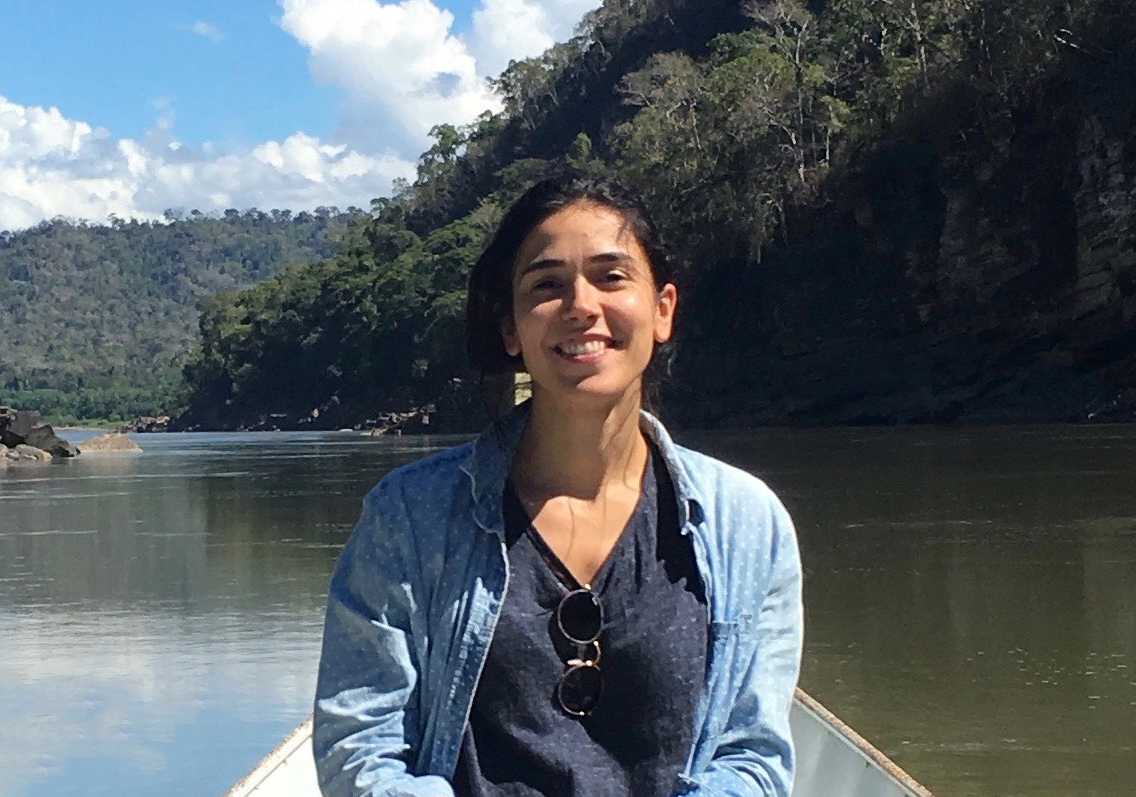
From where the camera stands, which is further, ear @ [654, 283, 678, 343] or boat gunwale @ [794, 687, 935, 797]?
boat gunwale @ [794, 687, 935, 797]

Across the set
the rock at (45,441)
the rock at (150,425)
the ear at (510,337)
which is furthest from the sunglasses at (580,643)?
the rock at (150,425)

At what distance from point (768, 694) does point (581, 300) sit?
60 centimetres

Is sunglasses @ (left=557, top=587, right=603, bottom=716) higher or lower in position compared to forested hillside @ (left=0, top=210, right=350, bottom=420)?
lower

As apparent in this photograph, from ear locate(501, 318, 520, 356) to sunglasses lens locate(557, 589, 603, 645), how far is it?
16.7 inches

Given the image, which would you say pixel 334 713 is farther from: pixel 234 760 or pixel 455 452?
pixel 234 760

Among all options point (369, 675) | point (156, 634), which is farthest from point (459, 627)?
point (156, 634)

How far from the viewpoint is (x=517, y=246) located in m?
2.23

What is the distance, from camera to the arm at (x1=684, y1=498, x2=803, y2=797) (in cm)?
213

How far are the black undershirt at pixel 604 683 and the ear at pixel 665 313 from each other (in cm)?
36

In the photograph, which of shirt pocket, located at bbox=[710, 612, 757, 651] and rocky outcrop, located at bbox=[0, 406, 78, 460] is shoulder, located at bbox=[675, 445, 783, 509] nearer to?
shirt pocket, located at bbox=[710, 612, 757, 651]

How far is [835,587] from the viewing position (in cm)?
974

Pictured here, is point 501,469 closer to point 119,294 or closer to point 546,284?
point 546,284

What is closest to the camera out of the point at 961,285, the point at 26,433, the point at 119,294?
the point at 961,285

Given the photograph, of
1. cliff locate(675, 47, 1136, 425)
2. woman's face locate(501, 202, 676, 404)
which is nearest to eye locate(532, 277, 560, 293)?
woman's face locate(501, 202, 676, 404)
